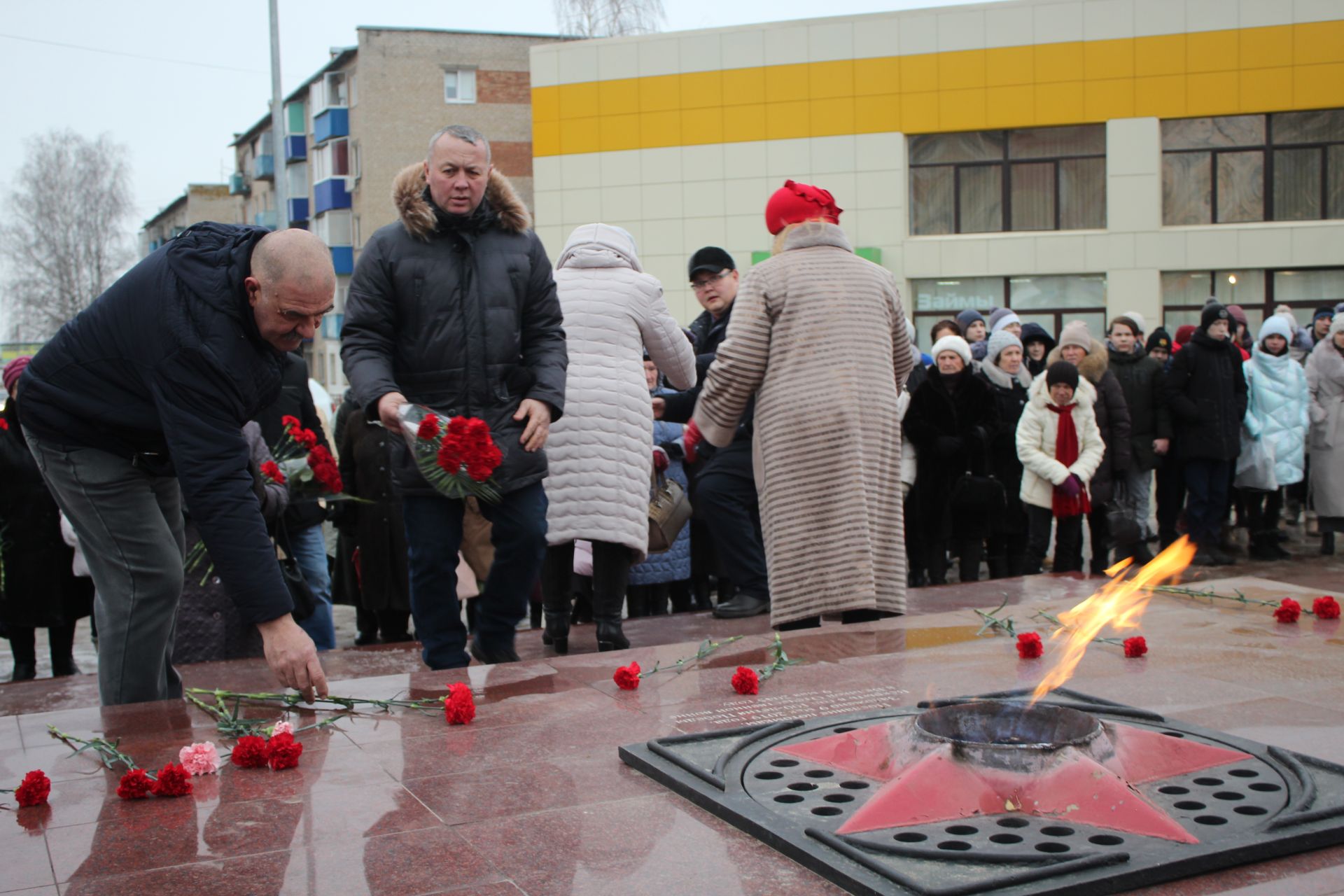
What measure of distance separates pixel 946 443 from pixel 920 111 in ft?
60.8

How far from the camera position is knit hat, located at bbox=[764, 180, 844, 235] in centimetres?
616

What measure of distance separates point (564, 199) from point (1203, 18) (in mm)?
12554

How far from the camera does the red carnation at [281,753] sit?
3635 mm

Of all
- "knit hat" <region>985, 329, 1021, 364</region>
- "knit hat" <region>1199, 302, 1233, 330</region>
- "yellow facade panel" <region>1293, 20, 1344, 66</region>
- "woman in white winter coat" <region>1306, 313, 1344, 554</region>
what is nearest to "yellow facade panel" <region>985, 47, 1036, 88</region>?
"yellow facade panel" <region>1293, 20, 1344, 66</region>

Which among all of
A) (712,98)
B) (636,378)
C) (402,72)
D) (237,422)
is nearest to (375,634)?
(636,378)

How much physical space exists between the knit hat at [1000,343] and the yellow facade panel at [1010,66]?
1710 cm

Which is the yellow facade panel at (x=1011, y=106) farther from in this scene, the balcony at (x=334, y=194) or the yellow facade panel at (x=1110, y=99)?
the balcony at (x=334, y=194)

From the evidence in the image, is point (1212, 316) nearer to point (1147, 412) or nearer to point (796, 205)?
point (1147, 412)

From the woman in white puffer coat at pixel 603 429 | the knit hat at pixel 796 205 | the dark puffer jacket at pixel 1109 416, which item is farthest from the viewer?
the dark puffer jacket at pixel 1109 416

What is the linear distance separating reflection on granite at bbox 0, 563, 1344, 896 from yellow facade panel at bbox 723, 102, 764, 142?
860 inches

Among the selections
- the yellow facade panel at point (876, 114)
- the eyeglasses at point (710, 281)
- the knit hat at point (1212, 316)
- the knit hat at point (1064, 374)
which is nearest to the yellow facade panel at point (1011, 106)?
the yellow facade panel at point (876, 114)

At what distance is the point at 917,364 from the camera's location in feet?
30.9

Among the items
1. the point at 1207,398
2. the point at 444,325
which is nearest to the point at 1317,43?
the point at 1207,398

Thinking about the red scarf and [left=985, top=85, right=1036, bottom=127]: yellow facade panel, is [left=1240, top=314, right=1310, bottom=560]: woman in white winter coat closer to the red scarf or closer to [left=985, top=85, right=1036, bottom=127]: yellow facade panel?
the red scarf
